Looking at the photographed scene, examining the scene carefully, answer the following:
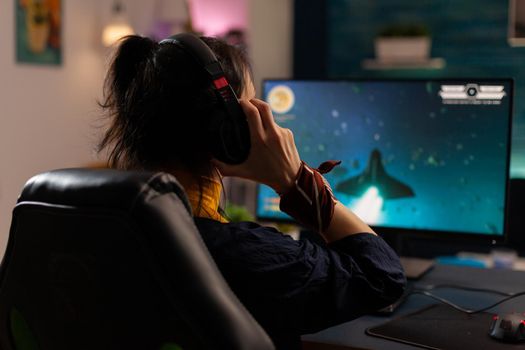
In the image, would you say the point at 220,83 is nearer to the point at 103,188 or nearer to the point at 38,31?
the point at 103,188

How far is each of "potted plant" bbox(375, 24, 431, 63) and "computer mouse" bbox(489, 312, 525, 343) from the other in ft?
10.0

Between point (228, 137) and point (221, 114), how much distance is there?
3 cm

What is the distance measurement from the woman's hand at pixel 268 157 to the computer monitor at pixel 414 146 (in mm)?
576

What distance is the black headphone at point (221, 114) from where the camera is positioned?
99cm

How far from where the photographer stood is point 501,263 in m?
3.38

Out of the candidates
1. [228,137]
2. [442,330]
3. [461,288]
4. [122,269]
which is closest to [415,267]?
[461,288]

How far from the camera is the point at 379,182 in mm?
1643

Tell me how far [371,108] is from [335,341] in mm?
637

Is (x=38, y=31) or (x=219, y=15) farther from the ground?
(x=219, y=15)

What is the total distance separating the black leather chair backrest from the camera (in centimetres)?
75

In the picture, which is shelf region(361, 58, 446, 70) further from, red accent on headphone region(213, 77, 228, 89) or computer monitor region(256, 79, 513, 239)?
red accent on headphone region(213, 77, 228, 89)

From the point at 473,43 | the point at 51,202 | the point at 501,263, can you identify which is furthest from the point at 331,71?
the point at 51,202

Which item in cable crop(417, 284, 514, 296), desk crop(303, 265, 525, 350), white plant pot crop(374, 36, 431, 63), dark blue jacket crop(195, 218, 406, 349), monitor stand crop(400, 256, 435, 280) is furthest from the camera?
white plant pot crop(374, 36, 431, 63)

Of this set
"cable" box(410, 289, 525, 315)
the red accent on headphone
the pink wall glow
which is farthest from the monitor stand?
the pink wall glow
